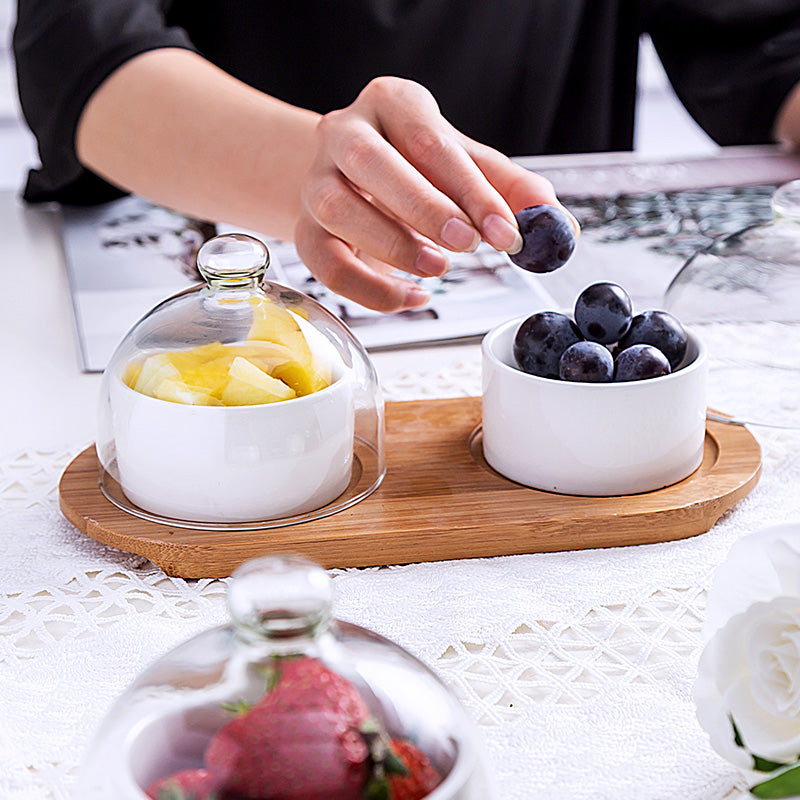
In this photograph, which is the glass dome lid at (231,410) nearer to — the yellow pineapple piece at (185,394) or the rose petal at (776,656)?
the yellow pineapple piece at (185,394)

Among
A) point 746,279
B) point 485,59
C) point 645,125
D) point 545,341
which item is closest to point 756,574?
point 545,341

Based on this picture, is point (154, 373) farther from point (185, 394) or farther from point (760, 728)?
point (760, 728)

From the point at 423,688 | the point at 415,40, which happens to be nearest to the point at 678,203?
the point at 415,40

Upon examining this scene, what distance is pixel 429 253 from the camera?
2.08 ft

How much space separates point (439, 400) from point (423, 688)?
1.27ft

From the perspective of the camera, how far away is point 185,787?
251 mm

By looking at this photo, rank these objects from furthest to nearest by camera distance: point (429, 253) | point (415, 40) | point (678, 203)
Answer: point (415, 40)
point (678, 203)
point (429, 253)

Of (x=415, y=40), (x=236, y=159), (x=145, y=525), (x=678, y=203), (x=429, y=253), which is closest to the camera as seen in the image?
(x=145, y=525)

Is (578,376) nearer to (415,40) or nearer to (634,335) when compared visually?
(634,335)

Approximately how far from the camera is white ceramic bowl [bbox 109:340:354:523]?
1.64 feet

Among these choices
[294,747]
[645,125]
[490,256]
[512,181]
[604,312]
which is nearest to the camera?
[294,747]

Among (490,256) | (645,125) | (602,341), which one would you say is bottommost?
(645,125)

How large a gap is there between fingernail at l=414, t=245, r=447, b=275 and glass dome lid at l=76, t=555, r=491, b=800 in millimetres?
372

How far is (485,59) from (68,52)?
49 cm
